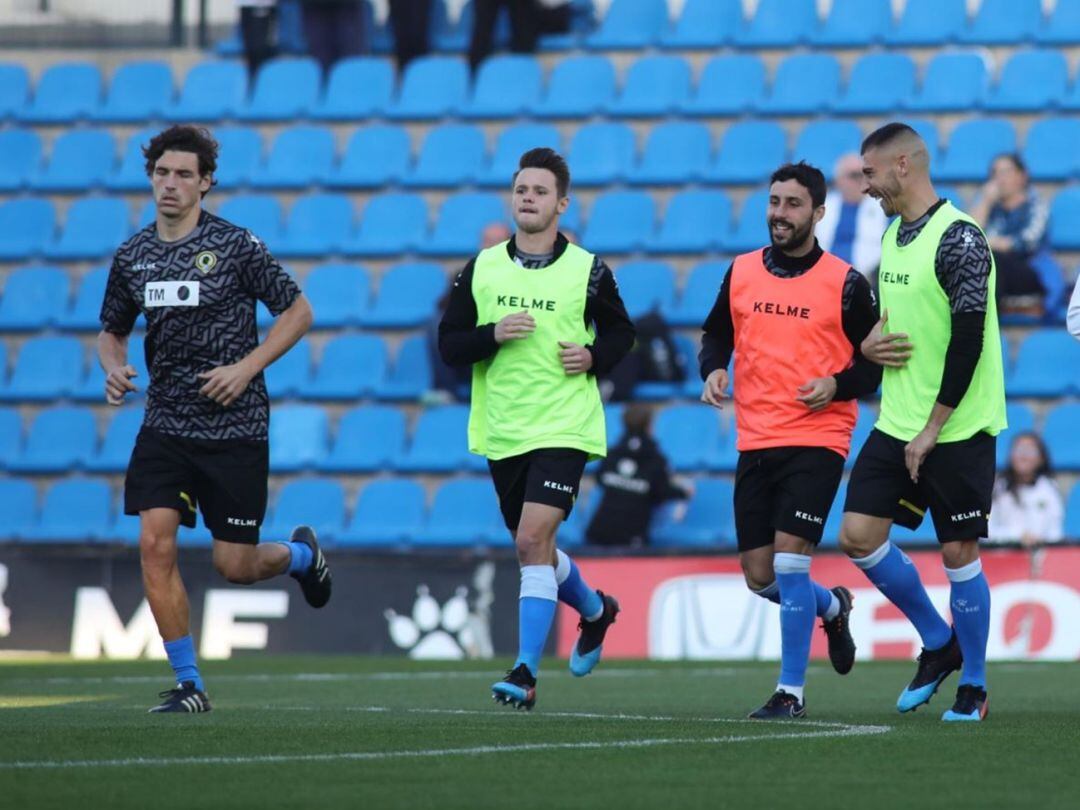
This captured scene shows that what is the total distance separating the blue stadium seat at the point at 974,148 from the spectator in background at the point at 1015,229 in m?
1.19

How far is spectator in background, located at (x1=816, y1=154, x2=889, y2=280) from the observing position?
14781mm

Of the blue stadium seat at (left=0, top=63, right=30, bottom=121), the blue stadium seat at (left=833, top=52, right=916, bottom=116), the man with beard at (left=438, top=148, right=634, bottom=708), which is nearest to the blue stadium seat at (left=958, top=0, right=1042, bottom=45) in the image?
the blue stadium seat at (left=833, top=52, right=916, bottom=116)

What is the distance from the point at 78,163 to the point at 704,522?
24.8ft

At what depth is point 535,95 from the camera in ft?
59.1

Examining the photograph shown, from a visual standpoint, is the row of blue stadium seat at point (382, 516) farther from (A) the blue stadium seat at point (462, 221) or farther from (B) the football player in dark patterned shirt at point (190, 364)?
(B) the football player in dark patterned shirt at point (190, 364)

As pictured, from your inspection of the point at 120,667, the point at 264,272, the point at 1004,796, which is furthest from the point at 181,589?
the point at 120,667

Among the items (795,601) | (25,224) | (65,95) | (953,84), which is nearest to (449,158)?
(25,224)

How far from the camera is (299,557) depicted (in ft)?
29.6

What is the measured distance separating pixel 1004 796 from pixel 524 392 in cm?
359

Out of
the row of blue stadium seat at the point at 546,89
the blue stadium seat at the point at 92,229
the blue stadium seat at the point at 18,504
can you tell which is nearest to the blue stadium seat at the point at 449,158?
the row of blue stadium seat at the point at 546,89

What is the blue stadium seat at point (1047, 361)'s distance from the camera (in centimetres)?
1498

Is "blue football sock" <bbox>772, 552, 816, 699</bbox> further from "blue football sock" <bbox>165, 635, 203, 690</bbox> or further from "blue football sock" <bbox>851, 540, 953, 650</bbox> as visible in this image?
"blue football sock" <bbox>165, 635, 203, 690</bbox>

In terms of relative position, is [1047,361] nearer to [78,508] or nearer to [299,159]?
[299,159]

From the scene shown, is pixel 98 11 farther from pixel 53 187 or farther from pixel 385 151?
pixel 385 151
